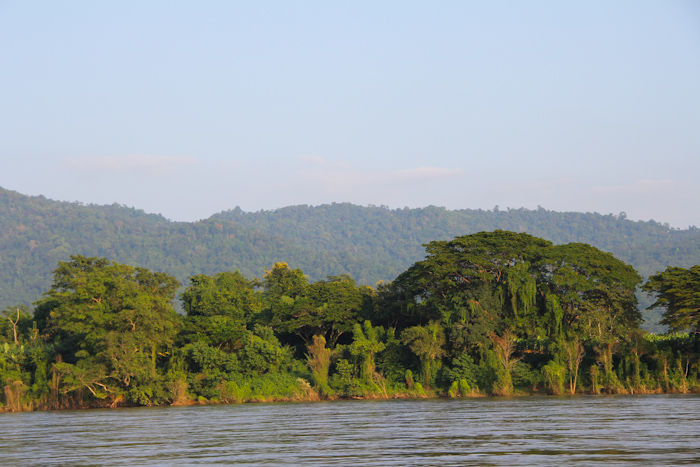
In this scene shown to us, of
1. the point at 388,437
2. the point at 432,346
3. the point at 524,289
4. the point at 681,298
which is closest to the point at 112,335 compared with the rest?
the point at 432,346

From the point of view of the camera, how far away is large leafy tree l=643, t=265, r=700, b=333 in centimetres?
5012

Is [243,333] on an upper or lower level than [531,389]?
upper

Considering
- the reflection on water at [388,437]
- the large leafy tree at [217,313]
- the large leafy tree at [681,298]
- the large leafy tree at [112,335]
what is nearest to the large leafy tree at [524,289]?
the large leafy tree at [681,298]

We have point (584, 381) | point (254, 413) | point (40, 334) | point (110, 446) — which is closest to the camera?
point (110, 446)

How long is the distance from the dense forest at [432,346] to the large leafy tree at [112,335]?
11 centimetres

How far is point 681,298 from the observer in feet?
166

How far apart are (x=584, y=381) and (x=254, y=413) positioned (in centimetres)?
2500

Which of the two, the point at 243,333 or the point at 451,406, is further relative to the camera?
the point at 243,333

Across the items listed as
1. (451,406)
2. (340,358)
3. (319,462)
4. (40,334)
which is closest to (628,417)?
(451,406)

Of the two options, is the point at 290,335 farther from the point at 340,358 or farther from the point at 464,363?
the point at 464,363

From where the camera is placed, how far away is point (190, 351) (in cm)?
5978

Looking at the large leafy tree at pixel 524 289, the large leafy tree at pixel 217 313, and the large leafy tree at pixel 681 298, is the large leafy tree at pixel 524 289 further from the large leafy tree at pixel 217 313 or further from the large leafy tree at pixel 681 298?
the large leafy tree at pixel 217 313

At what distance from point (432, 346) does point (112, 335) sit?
76.8ft

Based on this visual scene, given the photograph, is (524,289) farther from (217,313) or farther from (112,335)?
(112,335)
